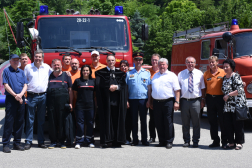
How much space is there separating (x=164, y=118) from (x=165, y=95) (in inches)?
19.8

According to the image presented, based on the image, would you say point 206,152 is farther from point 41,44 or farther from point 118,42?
point 41,44

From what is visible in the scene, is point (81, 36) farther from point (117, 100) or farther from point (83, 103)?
point (117, 100)

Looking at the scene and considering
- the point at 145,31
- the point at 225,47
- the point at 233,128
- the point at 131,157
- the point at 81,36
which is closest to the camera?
the point at 131,157

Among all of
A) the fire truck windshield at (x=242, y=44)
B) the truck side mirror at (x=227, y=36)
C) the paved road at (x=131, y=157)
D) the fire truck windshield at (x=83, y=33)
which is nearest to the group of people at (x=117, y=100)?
the paved road at (x=131, y=157)

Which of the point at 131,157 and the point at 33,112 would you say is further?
the point at 33,112

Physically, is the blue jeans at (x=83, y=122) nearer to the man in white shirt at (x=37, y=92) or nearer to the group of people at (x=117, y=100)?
the group of people at (x=117, y=100)

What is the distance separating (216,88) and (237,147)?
4.13 ft

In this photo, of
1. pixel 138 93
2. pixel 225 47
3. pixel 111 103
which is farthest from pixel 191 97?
pixel 225 47

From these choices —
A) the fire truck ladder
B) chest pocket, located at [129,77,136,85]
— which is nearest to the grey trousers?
chest pocket, located at [129,77,136,85]

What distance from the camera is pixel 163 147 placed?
7.95m

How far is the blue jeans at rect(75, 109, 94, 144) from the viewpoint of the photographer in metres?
7.92

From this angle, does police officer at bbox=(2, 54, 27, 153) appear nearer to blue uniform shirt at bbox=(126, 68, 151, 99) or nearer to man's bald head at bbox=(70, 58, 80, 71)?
man's bald head at bbox=(70, 58, 80, 71)

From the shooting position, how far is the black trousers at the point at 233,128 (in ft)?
24.9

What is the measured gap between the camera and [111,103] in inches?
311
